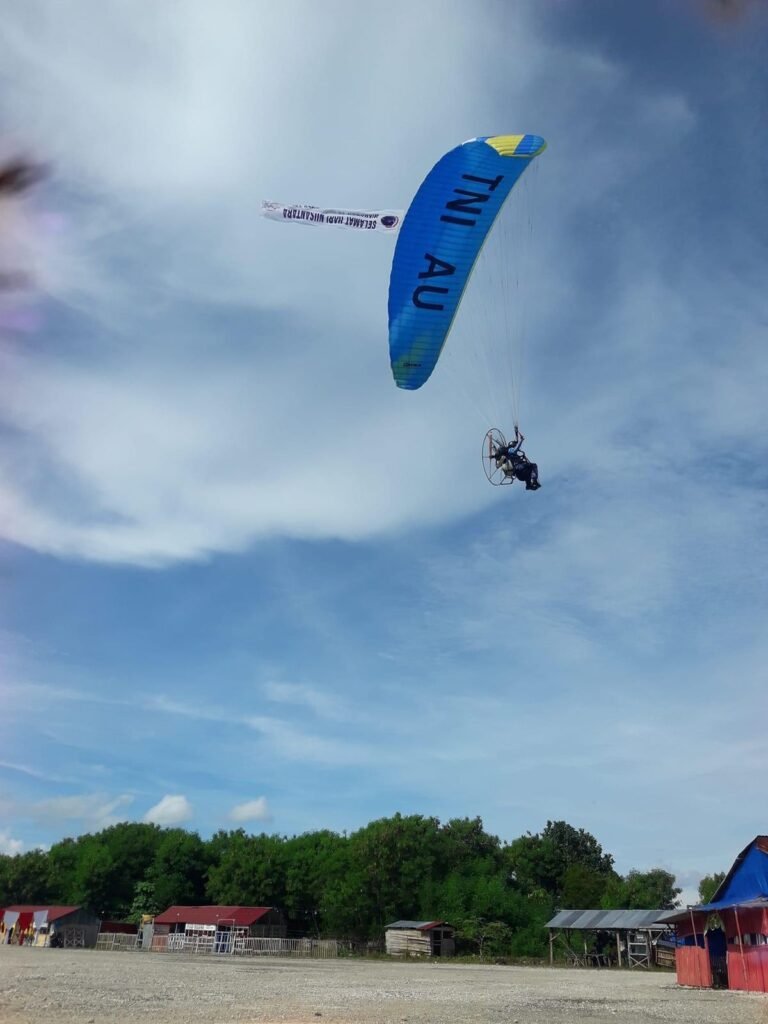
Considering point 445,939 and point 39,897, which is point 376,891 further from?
point 39,897

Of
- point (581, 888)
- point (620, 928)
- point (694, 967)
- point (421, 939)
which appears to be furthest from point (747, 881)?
point (581, 888)

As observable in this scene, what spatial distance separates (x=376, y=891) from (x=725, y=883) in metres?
35.5

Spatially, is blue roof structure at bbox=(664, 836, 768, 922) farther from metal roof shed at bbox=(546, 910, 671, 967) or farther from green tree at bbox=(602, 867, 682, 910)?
green tree at bbox=(602, 867, 682, 910)

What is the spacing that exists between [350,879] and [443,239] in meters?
47.8

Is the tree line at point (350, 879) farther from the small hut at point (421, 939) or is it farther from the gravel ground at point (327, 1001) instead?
the gravel ground at point (327, 1001)

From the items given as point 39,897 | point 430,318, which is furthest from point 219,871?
point 430,318

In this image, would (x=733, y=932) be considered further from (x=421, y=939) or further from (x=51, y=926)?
(x=51, y=926)

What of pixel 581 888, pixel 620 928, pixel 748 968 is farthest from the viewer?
pixel 581 888

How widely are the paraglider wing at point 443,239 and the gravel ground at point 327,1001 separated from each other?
37.1ft

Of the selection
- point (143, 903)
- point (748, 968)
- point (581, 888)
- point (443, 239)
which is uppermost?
point (443, 239)

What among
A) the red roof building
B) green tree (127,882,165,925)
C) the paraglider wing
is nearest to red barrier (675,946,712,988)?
the paraglider wing

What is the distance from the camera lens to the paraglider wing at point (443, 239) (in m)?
16.4

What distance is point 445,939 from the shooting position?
48344 mm

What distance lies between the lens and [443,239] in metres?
16.5
